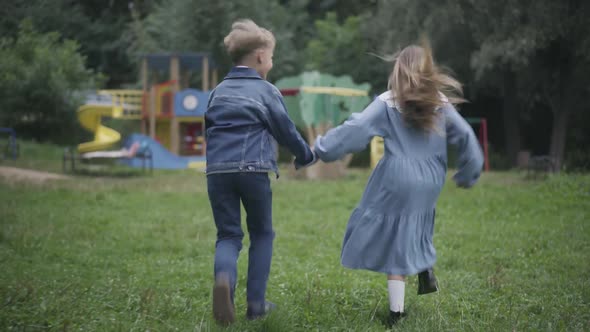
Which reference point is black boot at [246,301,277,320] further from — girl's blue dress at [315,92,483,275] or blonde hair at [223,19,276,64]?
blonde hair at [223,19,276,64]

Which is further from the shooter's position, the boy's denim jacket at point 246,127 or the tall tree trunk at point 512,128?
the tall tree trunk at point 512,128

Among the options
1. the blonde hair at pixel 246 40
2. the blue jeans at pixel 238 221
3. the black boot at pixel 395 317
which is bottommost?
the black boot at pixel 395 317

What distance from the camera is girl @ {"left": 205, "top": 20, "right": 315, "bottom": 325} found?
3373 millimetres

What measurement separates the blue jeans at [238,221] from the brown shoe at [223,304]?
95 millimetres

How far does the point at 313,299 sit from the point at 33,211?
5.09 m

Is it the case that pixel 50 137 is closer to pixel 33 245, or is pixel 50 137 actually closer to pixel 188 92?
pixel 188 92

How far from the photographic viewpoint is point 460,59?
59.4ft

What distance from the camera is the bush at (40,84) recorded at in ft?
27.2

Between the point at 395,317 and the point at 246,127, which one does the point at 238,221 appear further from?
the point at 395,317

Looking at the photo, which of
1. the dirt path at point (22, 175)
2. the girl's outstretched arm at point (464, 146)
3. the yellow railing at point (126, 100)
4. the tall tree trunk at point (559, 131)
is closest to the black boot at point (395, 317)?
the girl's outstretched arm at point (464, 146)

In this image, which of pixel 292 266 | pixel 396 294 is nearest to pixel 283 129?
pixel 396 294

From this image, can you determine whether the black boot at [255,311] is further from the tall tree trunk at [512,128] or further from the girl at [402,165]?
the tall tree trunk at [512,128]

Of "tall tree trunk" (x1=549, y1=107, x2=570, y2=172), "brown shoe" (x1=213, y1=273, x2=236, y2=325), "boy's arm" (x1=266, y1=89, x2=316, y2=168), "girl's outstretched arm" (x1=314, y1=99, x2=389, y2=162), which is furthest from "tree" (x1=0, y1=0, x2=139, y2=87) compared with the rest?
"tall tree trunk" (x1=549, y1=107, x2=570, y2=172)

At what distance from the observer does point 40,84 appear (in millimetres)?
11000
